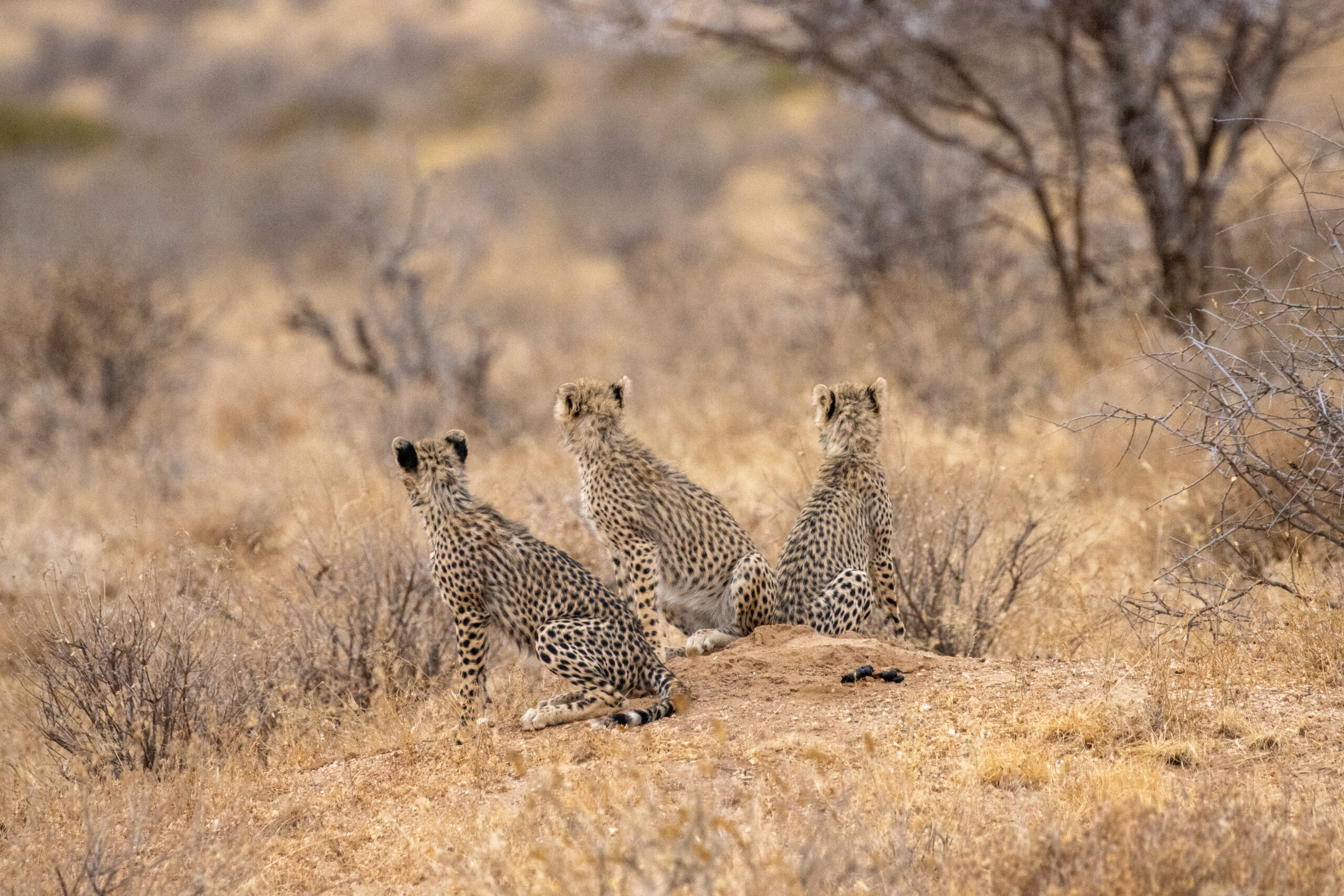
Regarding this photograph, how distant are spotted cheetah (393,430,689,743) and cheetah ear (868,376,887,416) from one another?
1.62m

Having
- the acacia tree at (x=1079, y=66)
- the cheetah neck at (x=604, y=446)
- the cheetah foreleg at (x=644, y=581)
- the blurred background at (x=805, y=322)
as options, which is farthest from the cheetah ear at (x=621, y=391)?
the acacia tree at (x=1079, y=66)

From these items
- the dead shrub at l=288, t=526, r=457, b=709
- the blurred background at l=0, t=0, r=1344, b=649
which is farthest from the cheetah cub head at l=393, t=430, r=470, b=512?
the blurred background at l=0, t=0, r=1344, b=649

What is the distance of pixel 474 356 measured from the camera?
11.1m

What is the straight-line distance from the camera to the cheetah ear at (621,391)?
577cm

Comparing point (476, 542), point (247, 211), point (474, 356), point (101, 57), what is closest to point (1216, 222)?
point (474, 356)

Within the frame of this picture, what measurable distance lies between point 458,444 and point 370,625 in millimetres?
1021

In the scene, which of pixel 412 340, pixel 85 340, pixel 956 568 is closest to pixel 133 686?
pixel 956 568

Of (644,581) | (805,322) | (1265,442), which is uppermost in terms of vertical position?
(805,322)

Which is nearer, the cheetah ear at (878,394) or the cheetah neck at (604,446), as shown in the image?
the cheetah neck at (604,446)

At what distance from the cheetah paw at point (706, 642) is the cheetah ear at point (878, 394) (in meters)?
1.27

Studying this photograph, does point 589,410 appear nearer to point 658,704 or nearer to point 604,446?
point 604,446

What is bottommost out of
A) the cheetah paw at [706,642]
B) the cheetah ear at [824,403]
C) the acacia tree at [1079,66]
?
the cheetah paw at [706,642]

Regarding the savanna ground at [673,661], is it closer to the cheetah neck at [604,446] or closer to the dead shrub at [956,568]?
the dead shrub at [956,568]

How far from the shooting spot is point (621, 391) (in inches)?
229
